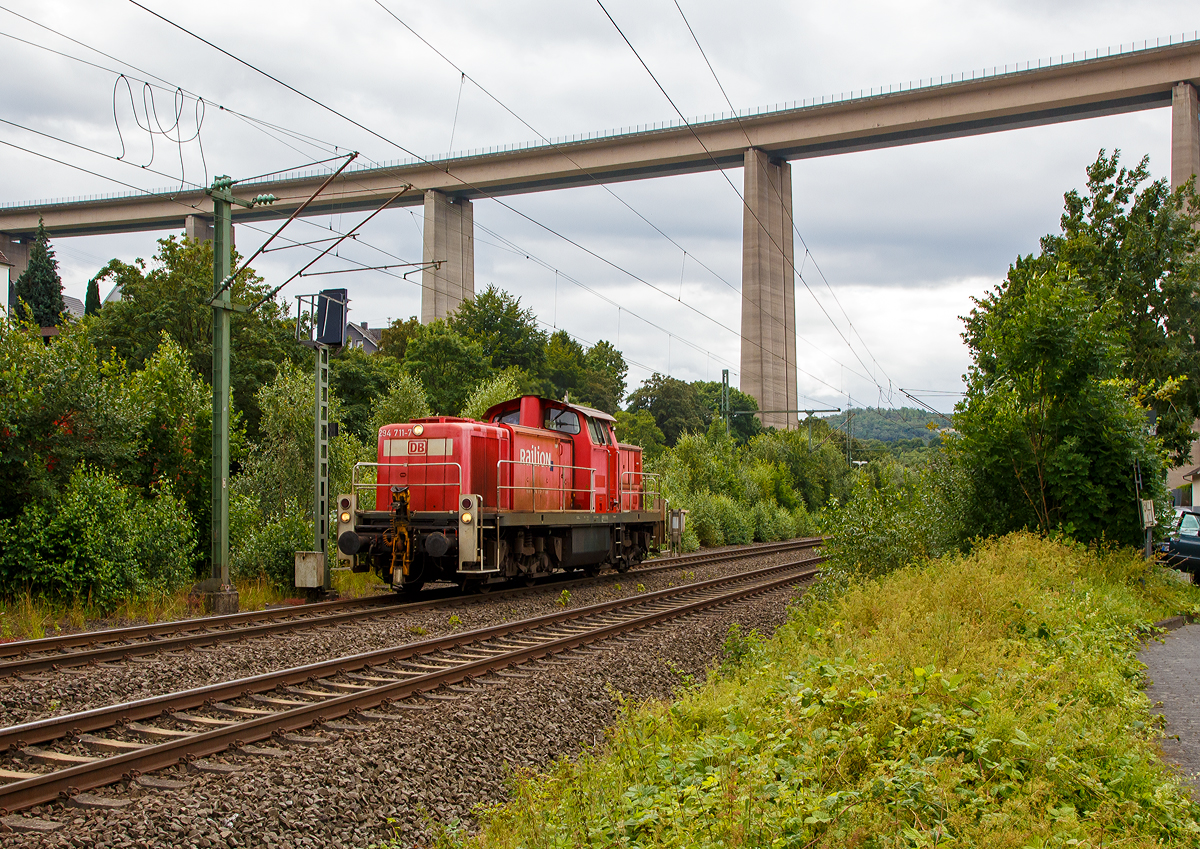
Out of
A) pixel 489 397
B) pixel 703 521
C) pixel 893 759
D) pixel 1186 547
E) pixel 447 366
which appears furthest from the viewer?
pixel 447 366

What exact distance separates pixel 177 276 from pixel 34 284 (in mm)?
27105

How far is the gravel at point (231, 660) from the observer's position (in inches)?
295

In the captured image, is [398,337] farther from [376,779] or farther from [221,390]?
[376,779]

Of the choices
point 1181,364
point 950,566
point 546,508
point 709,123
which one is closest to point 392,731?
point 950,566

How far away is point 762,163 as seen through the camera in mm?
59250

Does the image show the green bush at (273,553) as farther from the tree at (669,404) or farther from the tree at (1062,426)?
the tree at (669,404)

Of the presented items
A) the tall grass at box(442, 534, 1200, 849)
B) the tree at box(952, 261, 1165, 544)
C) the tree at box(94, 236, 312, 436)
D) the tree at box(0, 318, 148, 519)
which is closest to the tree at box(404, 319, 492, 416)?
the tree at box(94, 236, 312, 436)

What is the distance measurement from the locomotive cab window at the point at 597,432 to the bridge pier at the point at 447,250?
154ft

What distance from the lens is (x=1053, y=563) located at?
1132cm

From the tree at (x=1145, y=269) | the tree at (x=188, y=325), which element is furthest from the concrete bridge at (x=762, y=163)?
the tree at (x=1145, y=269)

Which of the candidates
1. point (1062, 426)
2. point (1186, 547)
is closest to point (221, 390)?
point (1062, 426)

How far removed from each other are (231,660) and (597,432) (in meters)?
10.6

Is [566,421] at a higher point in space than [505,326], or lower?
lower

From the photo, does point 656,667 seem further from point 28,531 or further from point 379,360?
point 379,360
